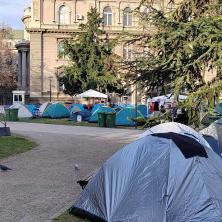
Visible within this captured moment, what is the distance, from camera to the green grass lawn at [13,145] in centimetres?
1795

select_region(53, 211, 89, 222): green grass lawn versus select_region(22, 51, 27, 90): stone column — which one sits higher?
select_region(22, 51, 27, 90): stone column

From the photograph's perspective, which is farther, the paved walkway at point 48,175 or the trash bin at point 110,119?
the trash bin at point 110,119

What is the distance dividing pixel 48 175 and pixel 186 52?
4.71m

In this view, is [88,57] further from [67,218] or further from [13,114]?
[67,218]

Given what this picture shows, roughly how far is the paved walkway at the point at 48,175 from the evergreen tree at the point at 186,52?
2940 millimetres

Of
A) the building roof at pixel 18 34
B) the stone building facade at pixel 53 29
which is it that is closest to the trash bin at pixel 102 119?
the stone building facade at pixel 53 29

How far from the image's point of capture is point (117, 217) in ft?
25.6

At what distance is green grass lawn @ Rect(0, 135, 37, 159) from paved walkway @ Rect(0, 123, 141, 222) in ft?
1.38

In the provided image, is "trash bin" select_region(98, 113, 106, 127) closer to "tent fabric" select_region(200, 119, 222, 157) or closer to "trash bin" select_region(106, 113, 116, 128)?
"trash bin" select_region(106, 113, 116, 128)

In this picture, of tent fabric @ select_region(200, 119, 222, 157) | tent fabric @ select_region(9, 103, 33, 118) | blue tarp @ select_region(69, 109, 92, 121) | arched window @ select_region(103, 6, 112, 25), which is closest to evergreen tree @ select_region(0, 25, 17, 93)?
arched window @ select_region(103, 6, 112, 25)

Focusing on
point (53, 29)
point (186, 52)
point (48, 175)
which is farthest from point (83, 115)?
point (53, 29)

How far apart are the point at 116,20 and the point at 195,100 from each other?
66642 mm

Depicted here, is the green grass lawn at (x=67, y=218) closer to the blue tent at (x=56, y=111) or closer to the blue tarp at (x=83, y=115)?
the blue tarp at (x=83, y=115)

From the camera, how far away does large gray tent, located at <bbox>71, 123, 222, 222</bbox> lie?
25.0 feet
